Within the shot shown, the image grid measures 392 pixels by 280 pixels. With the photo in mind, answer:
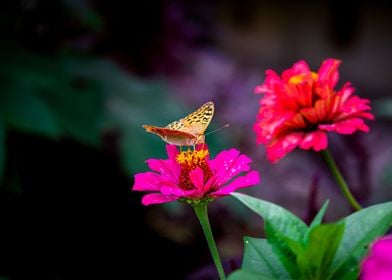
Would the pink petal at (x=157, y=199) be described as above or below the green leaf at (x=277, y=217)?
above

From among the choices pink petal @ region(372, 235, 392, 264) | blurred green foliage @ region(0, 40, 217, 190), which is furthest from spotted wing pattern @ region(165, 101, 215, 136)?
blurred green foliage @ region(0, 40, 217, 190)

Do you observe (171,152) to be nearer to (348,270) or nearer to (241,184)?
(241,184)

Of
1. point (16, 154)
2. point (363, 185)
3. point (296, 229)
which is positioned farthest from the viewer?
point (16, 154)

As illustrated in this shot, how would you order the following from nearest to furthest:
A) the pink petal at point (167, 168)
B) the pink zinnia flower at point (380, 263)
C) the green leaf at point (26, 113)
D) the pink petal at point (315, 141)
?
the pink zinnia flower at point (380, 263) → the pink petal at point (167, 168) → the pink petal at point (315, 141) → the green leaf at point (26, 113)

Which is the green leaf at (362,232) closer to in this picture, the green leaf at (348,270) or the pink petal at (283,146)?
the green leaf at (348,270)

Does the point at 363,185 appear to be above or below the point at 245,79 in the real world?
below

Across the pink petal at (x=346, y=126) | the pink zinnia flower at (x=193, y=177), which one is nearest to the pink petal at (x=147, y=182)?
the pink zinnia flower at (x=193, y=177)

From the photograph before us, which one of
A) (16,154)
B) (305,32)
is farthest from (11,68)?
(305,32)

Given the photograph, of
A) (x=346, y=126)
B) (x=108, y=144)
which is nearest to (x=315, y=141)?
(x=346, y=126)

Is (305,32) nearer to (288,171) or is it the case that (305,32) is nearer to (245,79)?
(245,79)
